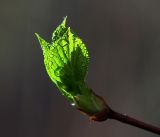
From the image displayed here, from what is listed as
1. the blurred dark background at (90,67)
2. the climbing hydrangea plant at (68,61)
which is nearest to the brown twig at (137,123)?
the climbing hydrangea plant at (68,61)

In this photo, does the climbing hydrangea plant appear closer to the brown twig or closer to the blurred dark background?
the brown twig

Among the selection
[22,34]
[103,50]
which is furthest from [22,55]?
[103,50]

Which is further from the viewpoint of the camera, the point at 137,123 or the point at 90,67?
the point at 90,67

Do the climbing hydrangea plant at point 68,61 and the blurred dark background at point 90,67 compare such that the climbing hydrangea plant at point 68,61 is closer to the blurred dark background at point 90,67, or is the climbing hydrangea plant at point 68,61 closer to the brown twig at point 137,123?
the brown twig at point 137,123

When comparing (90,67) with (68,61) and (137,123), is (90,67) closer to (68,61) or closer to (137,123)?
(68,61)

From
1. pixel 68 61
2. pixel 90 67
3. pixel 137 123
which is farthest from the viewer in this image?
pixel 90 67

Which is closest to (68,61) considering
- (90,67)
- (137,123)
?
(137,123)

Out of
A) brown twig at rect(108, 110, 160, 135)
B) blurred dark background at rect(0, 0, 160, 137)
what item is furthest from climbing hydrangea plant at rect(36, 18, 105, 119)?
blurred dark background at rect(0, 0, 160, 137)
